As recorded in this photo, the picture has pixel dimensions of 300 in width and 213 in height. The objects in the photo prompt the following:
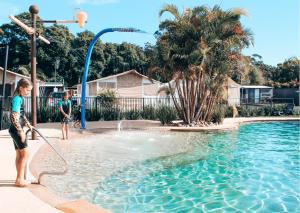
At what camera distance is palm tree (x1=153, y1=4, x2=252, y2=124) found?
1808cm

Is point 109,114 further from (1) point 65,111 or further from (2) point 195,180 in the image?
(2) point 195,180

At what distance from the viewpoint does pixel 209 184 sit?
24.1 ft

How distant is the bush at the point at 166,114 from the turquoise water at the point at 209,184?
7.91 meters

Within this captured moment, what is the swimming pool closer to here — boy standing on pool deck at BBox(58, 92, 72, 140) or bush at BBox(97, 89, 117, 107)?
boy standing on pool deck at BBox(58, 92, 72, 140)

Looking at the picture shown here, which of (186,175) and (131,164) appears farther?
(131,164)

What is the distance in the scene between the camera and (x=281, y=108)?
91.2 ft

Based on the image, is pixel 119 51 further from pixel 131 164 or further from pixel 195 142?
pixel 131 164

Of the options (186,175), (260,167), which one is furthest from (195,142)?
(186,175)

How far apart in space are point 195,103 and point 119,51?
47134 mm

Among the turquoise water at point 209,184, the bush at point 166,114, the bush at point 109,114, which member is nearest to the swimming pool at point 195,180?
the turquoise water at point 209,184

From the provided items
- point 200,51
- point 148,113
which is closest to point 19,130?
point 200,51

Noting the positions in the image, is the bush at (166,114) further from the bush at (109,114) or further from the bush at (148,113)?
the bush at (109,114)

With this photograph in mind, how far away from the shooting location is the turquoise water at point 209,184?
6.02m

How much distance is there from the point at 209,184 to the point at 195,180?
403mm
